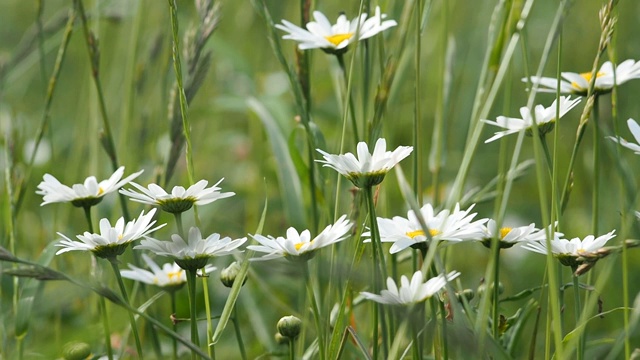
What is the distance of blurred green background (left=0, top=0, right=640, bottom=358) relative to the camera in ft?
4.76

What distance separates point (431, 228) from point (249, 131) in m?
1.63

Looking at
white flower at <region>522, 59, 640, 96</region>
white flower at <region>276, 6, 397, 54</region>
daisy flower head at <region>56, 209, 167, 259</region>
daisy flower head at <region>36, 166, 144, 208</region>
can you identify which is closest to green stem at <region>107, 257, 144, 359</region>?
daisy flower head at <region>56, 209, 167, 259</region>

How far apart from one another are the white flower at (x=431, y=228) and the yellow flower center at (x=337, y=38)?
0.99ft

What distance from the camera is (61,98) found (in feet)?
9.76

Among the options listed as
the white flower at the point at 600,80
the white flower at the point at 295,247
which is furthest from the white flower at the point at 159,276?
Answer: the white flower at the point at 600,80

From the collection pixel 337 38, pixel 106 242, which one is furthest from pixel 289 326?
pixel 337 38

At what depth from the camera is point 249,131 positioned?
7.97 ft

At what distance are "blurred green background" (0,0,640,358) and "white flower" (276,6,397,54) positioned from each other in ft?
0.42

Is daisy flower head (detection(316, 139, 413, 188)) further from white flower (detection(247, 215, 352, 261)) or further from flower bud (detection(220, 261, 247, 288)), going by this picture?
flower bud (detection(220, 261, 247, 288))

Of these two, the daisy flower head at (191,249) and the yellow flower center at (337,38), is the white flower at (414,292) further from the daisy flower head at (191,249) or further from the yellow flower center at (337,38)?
the yellow flower center at (337,38)

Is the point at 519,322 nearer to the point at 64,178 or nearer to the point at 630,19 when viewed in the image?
the point at 64,178

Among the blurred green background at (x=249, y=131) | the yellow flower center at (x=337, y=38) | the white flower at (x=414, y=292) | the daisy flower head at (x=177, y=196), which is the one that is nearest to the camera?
the white flower at (x=414, y=292)

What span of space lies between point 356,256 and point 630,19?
6.45ft

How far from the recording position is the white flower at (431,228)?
77 centimetres
